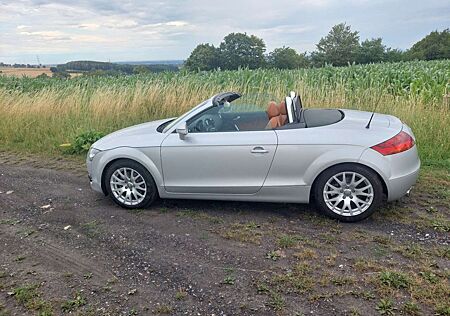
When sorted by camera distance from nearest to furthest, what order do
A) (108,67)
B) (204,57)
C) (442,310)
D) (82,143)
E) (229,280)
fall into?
1. (442,310)
2. (229,280)
3. (82,143)
4. (108,67)
5. (204,57)

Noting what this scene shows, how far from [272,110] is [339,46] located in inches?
2377

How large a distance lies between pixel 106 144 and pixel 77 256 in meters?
1.67

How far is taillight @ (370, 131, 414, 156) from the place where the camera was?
401 cm

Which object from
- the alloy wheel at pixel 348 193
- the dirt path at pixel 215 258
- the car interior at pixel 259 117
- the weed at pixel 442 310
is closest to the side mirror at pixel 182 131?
the car interior at pixel 259 117

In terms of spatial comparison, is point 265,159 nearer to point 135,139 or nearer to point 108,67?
point 135,139

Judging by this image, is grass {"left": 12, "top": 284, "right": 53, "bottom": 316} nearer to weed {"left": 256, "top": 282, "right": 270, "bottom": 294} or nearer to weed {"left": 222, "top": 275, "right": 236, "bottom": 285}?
weed {"left": 222, "top": 275, "right": 236, "bottom": 285}

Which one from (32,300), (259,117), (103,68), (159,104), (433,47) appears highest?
(433,47)

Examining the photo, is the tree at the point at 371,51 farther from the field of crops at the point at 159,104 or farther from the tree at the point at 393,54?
the field of crops at the point at 159,104

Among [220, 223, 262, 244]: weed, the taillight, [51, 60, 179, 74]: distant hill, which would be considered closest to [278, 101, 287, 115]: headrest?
the taillight

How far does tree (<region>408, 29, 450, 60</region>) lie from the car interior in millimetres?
61807

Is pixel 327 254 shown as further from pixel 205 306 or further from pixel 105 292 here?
pixel 105 292

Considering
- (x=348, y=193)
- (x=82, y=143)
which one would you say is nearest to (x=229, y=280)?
(x=348, y=193)

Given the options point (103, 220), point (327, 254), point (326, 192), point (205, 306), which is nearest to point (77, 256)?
point (103, 220)

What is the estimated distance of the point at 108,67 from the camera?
1955 centimetres
